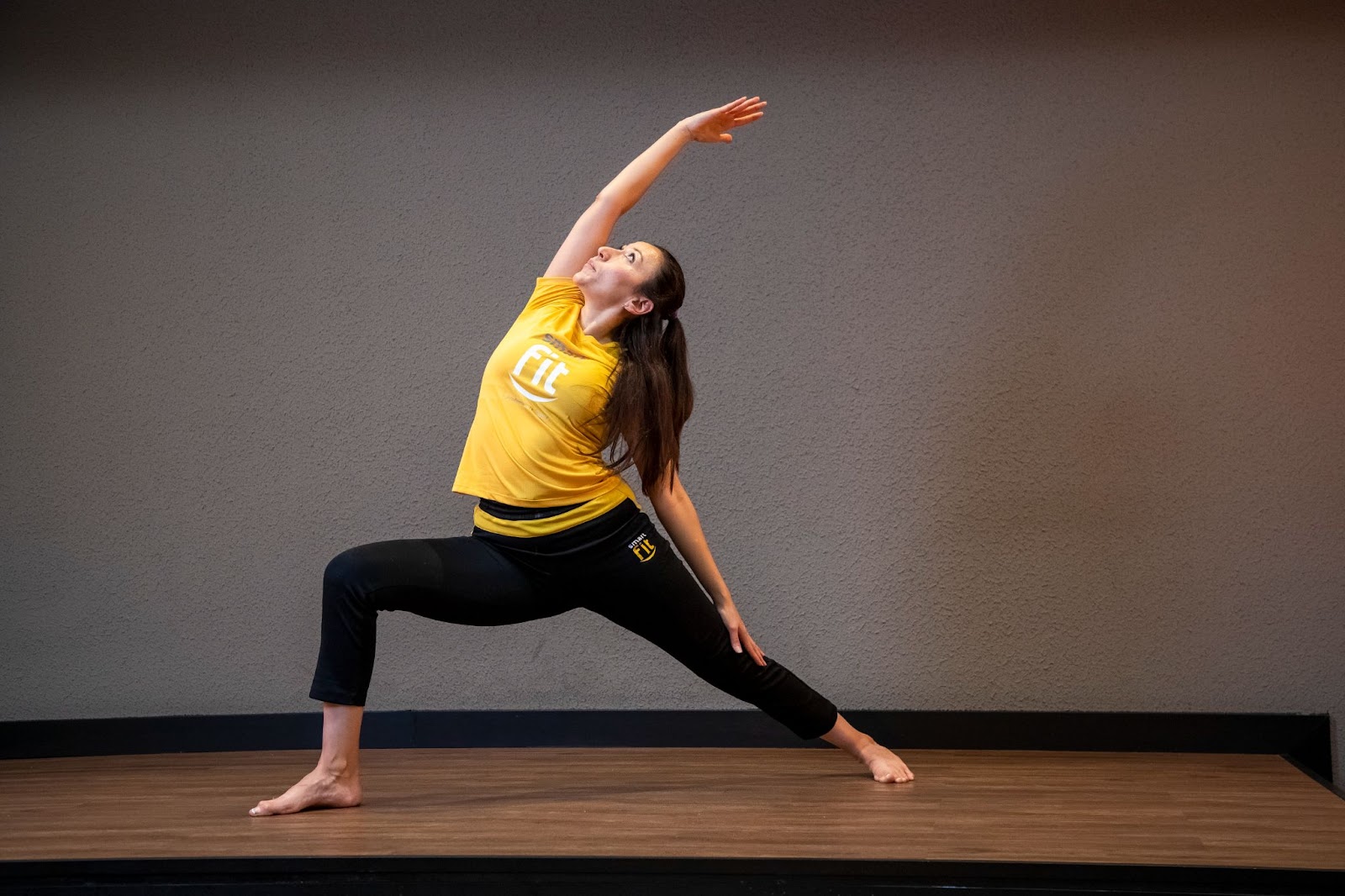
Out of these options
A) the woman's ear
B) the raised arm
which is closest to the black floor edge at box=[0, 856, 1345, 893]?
the woman's ear

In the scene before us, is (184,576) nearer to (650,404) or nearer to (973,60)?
(650,404)

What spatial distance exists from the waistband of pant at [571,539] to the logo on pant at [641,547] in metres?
0.04

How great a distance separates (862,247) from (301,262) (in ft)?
5.16

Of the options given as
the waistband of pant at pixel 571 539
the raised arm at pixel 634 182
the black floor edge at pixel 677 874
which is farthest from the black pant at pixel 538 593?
the raised arm at pixel 634 182

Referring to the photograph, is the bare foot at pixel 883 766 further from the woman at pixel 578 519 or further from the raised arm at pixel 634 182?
the raised arm at pixel 634 182

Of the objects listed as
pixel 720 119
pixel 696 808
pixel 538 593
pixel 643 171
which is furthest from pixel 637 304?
pixel 696 808

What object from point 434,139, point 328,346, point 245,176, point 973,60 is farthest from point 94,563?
point 973,60

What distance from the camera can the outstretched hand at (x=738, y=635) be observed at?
254 centimetres

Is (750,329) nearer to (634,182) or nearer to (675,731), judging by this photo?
(634,182)

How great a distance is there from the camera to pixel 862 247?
3.23 m

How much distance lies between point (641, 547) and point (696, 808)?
556mm

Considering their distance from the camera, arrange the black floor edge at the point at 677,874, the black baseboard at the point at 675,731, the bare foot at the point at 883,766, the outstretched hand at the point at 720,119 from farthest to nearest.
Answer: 1. the black baseboard at the point at 675,731
2. the bare foot at the point at 883,766
3. the outstretched hand at the point at 720,119
4. the black floor edge at the point at 677,874

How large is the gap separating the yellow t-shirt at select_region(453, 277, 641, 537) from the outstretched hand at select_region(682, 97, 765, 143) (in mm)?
534

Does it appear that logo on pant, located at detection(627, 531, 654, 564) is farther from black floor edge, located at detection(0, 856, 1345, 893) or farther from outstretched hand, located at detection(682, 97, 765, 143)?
outstretched hand, located at detection(682, 97, 765, 143)
